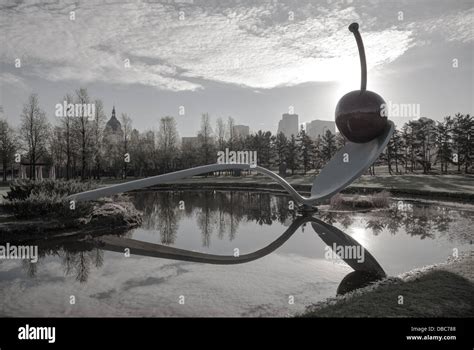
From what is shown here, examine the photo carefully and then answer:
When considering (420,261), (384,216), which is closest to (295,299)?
(420,261)

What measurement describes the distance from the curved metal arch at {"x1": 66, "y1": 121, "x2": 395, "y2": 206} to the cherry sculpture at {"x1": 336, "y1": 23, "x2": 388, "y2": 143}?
22.2 inches

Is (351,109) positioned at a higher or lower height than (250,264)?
higher

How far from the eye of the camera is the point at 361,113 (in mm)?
13961

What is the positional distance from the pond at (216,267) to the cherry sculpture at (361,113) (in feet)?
12.4

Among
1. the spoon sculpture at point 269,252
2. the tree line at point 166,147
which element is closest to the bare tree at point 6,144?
the tree line at point 166,147

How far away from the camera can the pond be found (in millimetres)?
6199

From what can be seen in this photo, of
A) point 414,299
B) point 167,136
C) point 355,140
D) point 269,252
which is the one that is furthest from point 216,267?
point 167,136

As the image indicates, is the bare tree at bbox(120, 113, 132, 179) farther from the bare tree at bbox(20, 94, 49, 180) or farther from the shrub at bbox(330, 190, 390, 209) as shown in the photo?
the shrub at bbox(330, 190, 390, 209)

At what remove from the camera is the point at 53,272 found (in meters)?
8.04

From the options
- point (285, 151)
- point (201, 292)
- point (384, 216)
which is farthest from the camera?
point (285, 151)

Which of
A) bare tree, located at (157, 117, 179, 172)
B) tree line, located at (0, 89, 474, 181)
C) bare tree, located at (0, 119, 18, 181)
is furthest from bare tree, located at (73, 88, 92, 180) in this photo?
bare tree, located at (157, 117, 179, 172)
